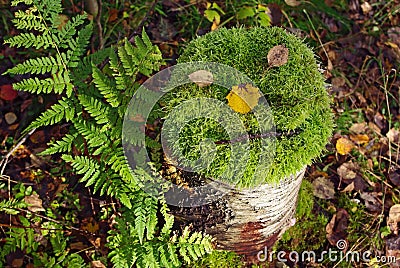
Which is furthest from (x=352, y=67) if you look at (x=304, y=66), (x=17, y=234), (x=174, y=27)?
(x=17, y=234)

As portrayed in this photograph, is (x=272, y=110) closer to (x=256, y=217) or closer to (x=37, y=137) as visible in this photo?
(x=256, y=217)

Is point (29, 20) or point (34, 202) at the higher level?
point (29, 20)

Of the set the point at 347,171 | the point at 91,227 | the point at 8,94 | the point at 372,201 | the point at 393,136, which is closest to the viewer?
the point at 91,227

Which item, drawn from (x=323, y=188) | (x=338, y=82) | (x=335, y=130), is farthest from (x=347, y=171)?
(x=338, y=82)

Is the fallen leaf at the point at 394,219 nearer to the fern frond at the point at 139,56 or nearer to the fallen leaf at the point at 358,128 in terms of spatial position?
the fallen leaf at the point at 358,128

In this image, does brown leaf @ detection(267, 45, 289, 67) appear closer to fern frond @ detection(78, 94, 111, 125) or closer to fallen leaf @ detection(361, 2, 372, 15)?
fern frond @ detection(78, 94, 111, 125)

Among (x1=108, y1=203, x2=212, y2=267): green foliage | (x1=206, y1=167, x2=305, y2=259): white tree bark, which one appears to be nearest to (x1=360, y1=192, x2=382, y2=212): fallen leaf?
(x1=206, y1=167, x2=305, y2=259): white tree bark

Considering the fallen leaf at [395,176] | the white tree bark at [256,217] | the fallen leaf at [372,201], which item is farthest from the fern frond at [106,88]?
the fallen leaf at [395,176]
